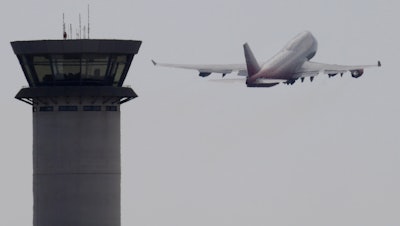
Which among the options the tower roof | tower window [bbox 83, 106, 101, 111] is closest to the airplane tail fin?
the tower roof

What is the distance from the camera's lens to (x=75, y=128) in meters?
149

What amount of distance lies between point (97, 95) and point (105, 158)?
7501 mm

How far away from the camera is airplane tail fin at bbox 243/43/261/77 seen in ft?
623

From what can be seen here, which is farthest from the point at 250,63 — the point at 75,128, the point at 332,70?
the point at 75,128

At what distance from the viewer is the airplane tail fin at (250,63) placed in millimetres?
A: 190000

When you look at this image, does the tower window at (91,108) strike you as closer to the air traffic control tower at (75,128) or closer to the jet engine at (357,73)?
the air traffic control tower at (75,128)

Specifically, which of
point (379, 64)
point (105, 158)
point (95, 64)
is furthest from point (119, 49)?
point (379, 64)

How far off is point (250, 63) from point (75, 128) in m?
49.0

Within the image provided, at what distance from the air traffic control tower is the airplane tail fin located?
42.0 meters

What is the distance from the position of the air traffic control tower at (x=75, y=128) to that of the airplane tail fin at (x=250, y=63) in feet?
138

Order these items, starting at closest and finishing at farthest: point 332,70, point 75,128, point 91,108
Answer: point 75,128, point 91,108, point 332,70

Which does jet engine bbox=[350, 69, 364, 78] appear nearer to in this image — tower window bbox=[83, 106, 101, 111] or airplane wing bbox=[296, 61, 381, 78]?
airplane wing bbox=[296, 61, 381, 78]

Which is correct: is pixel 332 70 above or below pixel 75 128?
above

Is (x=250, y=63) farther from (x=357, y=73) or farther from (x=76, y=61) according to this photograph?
(x=76, y=61)
